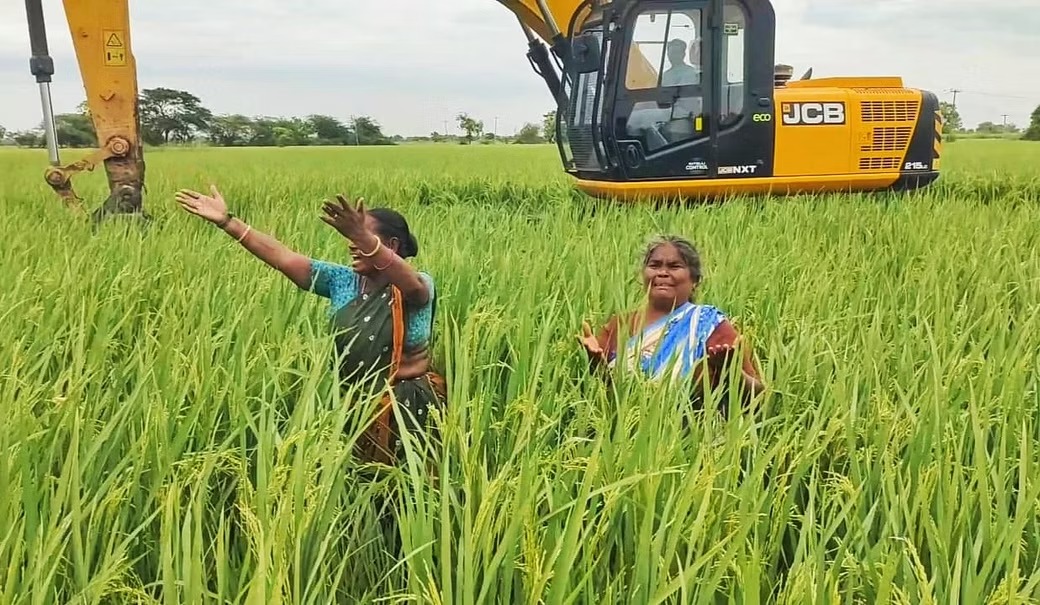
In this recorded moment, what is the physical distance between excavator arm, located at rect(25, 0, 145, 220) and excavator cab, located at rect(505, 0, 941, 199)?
2.77 m

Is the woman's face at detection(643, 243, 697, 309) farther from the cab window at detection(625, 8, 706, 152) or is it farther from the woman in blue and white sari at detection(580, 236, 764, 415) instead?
the cab window at detection(625, 8, 706, 152)

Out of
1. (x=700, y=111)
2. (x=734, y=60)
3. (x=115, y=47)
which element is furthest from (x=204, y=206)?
(x=734, y=60)

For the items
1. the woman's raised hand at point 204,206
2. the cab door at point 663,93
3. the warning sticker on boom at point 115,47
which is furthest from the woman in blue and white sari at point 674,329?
the warning sticker on boom at point 115,47

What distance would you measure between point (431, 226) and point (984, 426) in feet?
12.0

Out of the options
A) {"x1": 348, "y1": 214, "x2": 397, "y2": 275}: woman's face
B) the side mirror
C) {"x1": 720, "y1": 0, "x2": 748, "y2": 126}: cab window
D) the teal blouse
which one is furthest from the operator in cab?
{"x1": 348, "y1": 214, "x2": 397, "y2": 275}: woman's face

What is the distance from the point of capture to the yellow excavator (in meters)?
5.21

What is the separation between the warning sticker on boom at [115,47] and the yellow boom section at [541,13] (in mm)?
2832

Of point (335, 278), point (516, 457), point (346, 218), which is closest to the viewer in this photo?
point (516, 457)

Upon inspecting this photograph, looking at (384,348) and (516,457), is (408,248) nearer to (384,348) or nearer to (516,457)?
(384,348)

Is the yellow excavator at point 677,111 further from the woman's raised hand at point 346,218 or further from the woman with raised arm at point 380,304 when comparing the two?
the woman's raised hand at point 346,218

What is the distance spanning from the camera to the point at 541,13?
6.49m

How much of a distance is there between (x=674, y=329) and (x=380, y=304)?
731 millimetres

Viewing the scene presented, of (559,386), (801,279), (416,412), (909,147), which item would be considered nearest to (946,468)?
(559,386)

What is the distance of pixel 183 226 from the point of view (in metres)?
4.88
